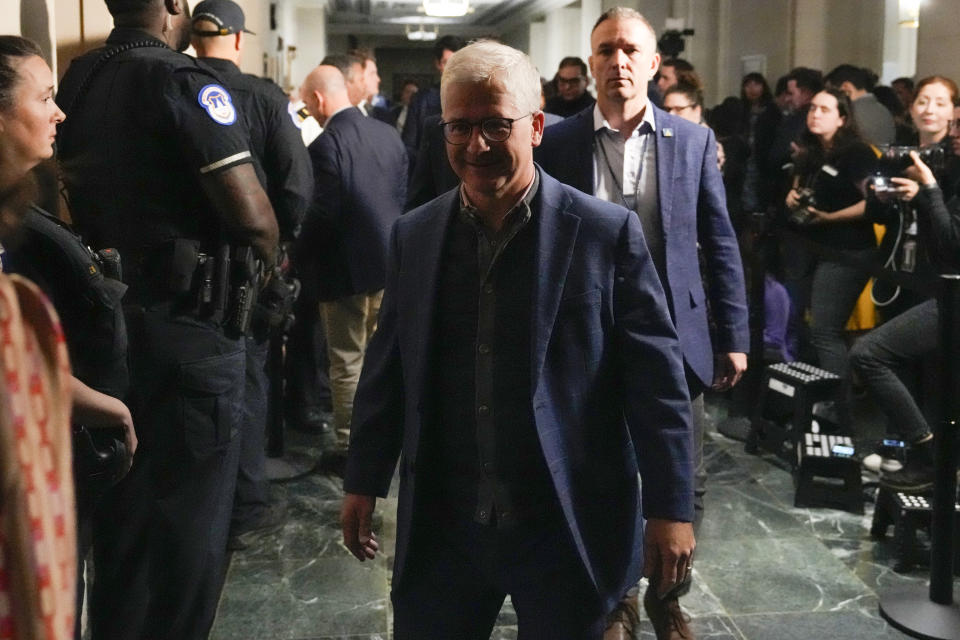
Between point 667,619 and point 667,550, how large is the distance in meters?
1.30

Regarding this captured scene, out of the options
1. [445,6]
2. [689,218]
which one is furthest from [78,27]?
[445,6]

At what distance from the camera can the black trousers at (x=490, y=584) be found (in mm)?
2078

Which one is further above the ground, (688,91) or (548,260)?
(688,91)

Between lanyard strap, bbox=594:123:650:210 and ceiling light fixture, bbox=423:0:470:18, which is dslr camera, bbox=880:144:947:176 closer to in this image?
lanyard strap, bbox=594:123:650:210

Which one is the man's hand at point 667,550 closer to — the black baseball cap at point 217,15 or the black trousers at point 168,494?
the black trousers at point 168,494

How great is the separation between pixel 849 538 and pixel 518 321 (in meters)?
2.76

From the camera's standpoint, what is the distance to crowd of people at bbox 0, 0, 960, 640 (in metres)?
2.00

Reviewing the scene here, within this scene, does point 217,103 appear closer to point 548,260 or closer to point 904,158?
point 548,260

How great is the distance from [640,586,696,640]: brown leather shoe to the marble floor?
154 millimetres

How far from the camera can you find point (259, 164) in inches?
157

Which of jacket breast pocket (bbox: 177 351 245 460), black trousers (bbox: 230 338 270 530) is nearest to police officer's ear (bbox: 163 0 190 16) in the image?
jacket breast pocket (bbox: 177 351 245 460)

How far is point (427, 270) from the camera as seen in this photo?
2115 millimetres

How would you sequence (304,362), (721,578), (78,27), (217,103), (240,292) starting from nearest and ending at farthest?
(217,103) < (240,292) < (78,27) < (721,578) < (304,362)

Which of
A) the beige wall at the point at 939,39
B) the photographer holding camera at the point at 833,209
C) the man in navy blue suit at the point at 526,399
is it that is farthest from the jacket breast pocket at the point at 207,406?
the beige wall at the point at 939,39
